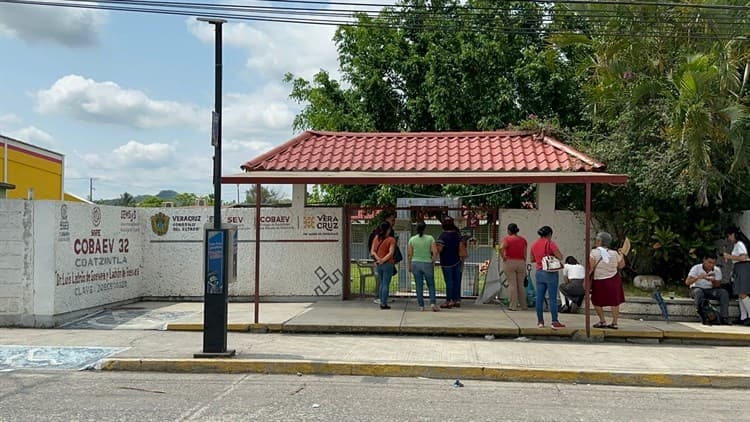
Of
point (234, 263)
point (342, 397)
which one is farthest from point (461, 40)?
point (342, 397)

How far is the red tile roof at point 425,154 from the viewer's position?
12359 millimetres

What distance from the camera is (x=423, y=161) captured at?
12805mm

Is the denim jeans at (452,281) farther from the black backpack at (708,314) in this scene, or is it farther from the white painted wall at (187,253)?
the black backpack at (708,314)

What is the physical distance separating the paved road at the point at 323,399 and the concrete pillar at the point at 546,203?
570 centimetres

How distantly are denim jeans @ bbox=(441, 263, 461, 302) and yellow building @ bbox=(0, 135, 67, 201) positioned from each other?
35.7ft

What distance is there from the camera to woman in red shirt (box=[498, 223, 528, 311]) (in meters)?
11.9

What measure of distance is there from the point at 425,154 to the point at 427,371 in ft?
19.2

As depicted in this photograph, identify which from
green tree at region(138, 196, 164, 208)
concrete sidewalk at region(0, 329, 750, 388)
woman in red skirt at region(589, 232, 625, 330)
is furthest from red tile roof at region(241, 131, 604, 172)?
green tree at region(138, 196, 164, 208)

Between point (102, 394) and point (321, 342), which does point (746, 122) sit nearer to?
point (321, 342)

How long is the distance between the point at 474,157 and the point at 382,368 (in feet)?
19.1

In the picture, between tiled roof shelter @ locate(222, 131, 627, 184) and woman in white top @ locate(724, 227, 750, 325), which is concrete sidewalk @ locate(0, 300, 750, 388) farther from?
tiled roof shelter @ locate(222, 131, 627, 184)

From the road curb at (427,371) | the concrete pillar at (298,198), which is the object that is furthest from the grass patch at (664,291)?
the concrete pillar at (298,198)

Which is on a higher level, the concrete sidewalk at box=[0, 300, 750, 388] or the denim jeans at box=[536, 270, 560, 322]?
the denim jeans at box=[536, 270, 560, 322]

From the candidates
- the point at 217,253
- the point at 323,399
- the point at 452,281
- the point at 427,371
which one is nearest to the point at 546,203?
the point at 452,281
